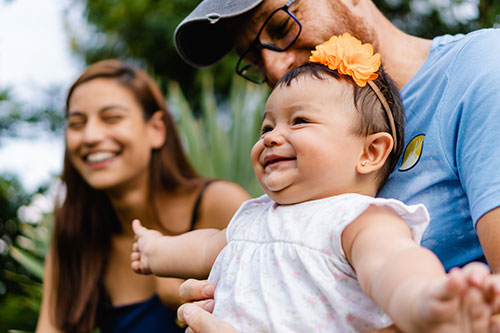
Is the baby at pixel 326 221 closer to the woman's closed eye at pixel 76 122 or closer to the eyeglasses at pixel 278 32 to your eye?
the eyeglasses at pixel 278 32

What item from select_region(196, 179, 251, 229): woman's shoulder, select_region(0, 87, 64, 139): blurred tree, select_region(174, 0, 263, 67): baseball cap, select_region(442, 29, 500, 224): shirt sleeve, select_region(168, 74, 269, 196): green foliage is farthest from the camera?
select_region(0, 87, 64, 139): blurred tree

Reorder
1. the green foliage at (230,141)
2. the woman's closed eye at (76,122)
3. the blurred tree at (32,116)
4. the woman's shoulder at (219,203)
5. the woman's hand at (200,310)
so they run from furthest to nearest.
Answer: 1. the blurred tree at (32,116)
2. the green foliage at (230,141)
3. the woman's closed eye at (76,122)
4. the woman's shoulder at (219,203)
5. the woman's hand at (200,310)

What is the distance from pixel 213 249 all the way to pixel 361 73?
704 millimetres

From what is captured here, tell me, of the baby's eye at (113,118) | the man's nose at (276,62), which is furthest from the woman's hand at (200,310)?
the baby's eye at (113,118)

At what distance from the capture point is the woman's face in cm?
298

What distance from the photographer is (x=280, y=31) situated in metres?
1.88

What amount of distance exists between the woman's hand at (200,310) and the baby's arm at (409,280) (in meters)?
0.40

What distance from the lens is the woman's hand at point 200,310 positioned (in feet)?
4.35

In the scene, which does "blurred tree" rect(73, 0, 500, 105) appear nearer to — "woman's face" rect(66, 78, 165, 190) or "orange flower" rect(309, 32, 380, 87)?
"woman's face" rect(66, 78, 165, 190)

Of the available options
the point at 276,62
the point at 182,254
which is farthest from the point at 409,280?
the point at 276,62

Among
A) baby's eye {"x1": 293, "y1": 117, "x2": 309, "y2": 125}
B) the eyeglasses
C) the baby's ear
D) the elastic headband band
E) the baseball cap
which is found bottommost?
the baby's ear

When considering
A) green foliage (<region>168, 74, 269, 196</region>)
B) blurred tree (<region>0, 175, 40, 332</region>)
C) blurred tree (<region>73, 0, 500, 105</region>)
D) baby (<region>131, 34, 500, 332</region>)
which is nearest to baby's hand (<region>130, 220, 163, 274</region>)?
baby (<region>131, 34, 500, 332</region>)

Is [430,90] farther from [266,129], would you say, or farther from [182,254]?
[182,254]

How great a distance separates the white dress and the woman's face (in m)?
1.78
